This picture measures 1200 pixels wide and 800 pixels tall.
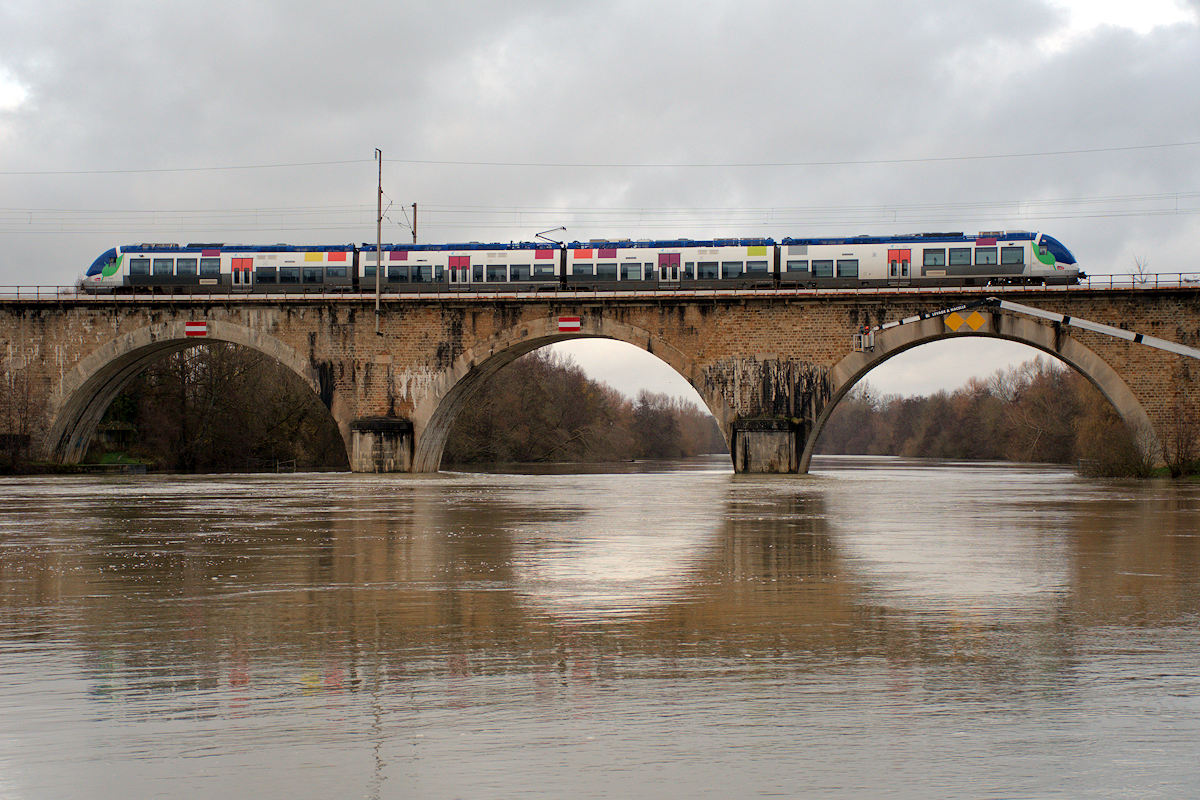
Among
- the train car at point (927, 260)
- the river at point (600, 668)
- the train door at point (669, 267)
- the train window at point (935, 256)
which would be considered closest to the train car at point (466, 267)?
the train door at point (669, 267)

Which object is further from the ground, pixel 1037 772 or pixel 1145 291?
pixel 1145 291

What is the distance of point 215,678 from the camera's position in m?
7.54

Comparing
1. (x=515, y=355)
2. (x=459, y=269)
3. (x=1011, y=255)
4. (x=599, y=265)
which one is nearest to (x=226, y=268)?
(x=459, y=269)

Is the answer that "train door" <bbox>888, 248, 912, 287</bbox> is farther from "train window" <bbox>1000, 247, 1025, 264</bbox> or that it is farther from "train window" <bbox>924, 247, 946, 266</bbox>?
"train window" <bbox>1000, 247, 1025, 264</bbox>

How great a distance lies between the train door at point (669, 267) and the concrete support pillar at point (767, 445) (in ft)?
24.0

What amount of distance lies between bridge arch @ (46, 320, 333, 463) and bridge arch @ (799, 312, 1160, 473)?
21977 millimetres

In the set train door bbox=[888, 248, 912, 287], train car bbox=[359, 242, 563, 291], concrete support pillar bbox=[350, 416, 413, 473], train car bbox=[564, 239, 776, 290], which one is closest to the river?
train door bbox=[888, 248, 912, 287]

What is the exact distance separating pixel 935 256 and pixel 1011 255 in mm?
2979

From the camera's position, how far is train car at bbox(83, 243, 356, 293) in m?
53.4

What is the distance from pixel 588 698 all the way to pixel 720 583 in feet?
17.2

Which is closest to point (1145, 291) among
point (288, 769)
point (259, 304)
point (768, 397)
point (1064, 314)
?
point (1064, 314)

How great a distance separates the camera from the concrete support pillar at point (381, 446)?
167 ft

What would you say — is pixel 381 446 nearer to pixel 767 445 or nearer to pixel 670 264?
pixel 670 264

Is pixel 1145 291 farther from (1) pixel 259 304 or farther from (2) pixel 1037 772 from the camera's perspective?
(2) pixel 1037 772
